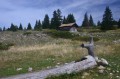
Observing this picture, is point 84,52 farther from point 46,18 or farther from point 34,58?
point 46,18

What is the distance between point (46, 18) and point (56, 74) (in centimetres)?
Result: 11445

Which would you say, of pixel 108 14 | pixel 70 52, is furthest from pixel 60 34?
pixel 108 14

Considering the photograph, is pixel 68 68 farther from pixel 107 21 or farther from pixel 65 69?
pixel 107 21

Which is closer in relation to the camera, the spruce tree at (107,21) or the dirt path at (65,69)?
the dirt path at (65,69)

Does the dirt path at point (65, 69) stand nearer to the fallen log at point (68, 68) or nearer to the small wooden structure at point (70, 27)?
the fallen log at point (68, 68)

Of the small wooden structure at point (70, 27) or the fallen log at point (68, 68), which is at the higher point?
the fallen log at point (68, 68)

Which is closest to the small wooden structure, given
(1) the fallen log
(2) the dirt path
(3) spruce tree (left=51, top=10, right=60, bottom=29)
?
(3) spruce tree (left=51, top=10, right=60, bottom=29)

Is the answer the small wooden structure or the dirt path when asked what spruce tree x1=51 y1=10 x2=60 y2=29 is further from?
the dirt path

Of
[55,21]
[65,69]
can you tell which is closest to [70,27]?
[55,21]

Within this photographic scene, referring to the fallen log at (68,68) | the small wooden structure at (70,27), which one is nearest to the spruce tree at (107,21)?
the small wooden structure at (70,27)

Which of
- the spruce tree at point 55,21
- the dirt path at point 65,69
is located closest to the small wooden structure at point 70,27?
the spruce tree at point 55,21

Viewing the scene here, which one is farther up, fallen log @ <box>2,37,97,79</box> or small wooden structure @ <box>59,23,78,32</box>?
fallen log @ <box>2,37,97,79</box>

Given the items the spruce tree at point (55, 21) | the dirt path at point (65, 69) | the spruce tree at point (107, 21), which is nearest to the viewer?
the dirt path at point (65, 69)

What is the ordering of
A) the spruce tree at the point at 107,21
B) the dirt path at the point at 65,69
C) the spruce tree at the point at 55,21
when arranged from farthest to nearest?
the spruce tree at the point at 55,21 < the spruce tree at the point at 107,21 < the dirt path at the point at 65,69
